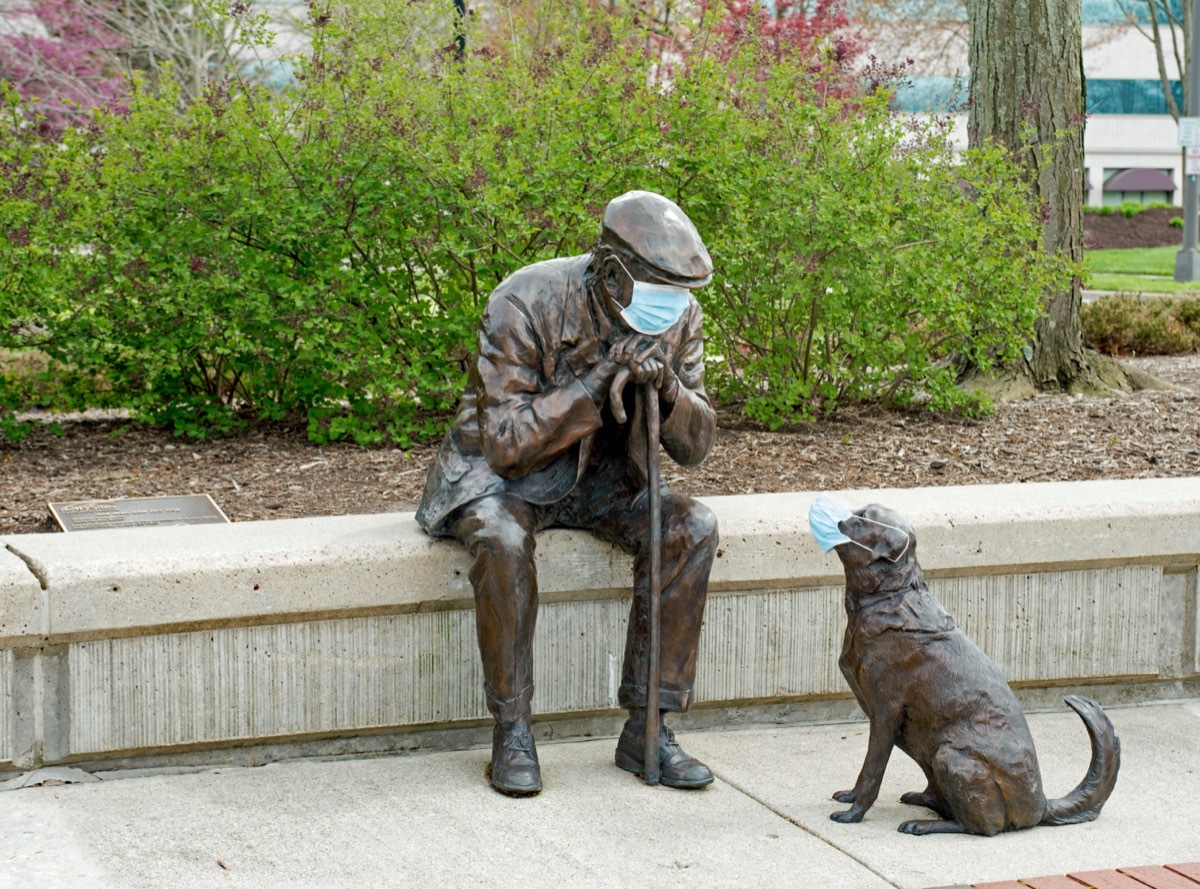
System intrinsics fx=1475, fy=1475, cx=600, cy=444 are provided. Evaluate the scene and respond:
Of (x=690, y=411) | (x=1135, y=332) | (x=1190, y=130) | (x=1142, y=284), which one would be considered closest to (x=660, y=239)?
(x=690, y=411)

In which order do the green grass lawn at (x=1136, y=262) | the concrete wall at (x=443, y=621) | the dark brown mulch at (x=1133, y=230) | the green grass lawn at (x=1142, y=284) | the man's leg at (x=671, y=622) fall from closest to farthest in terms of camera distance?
the concrete wall at (x=443, y=621), the man's leg at (x=671, y=622), the green grass lawn at (x=1142, y=284), the green grass lawn at (x=1136, y=262), the dark brown mulch at (x=1133, y=230)

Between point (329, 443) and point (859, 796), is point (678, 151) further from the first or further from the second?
point (859, 796)

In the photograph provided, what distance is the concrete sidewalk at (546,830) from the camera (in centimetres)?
344

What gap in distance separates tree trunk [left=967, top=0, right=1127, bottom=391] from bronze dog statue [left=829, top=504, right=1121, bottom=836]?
4819 millimetres

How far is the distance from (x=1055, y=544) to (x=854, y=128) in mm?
3021

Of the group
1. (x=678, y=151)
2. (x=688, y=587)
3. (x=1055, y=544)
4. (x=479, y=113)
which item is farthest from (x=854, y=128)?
(x=688, y=587)

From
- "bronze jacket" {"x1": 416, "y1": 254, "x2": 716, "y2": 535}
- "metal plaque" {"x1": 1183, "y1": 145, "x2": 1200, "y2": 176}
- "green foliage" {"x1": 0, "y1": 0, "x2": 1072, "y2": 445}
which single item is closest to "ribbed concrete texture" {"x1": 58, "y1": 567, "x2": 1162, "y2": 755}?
"bronze jacket" {"x1": 416, "y1": 254, "x2": 716, "y2": 535}

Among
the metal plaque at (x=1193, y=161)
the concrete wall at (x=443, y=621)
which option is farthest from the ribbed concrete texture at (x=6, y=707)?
the metal plaque at (x=1193, y=161)

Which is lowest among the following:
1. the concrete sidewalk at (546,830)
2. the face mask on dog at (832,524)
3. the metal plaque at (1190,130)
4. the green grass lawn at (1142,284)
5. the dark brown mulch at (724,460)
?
the concrete sidewalk at (546,830)

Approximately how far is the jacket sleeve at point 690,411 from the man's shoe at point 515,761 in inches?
34.8

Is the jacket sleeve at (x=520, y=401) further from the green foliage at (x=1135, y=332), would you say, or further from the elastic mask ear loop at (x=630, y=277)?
the green foliage at (x=1135, y=332)

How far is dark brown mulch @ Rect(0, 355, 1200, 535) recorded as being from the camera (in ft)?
19.7

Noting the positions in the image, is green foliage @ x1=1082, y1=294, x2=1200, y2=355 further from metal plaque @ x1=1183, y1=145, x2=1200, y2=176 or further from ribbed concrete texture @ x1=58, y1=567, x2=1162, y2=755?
metal plaque @ x1=1183, y1=145, x2=1200, y2=176

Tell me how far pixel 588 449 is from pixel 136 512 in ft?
6.88
